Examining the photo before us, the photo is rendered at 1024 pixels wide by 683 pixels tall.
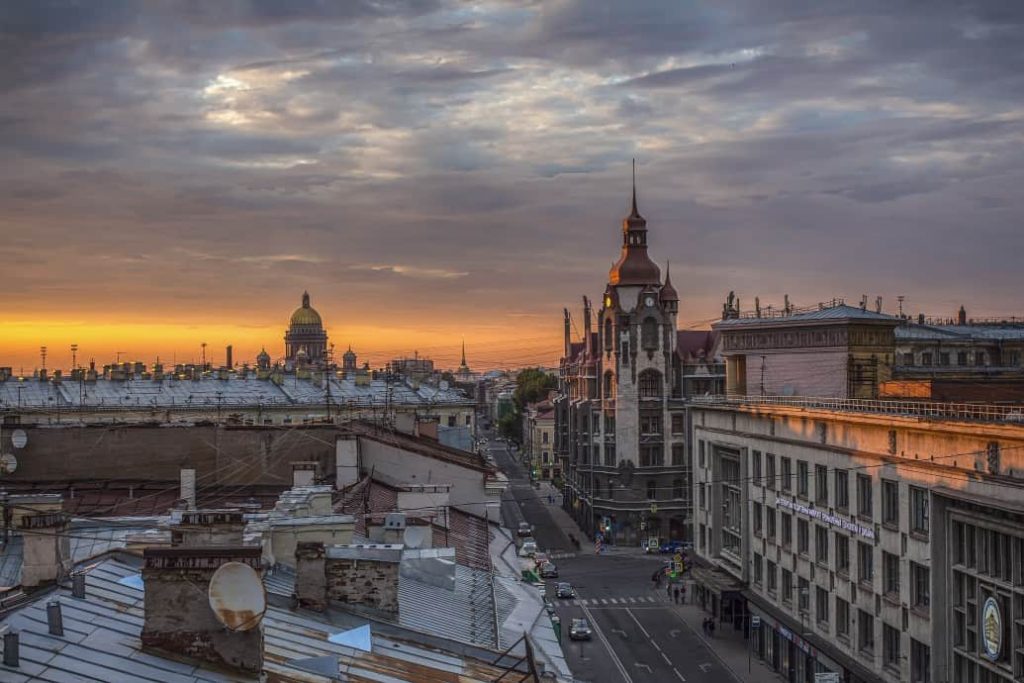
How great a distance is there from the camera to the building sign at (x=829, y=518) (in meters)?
47.6

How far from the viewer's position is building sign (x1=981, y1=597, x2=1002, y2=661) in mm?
37062

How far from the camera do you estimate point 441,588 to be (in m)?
29.2

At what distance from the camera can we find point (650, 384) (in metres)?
102

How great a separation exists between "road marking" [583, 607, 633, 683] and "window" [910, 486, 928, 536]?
18.4 meters

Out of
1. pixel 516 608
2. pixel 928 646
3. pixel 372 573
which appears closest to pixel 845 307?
pixel 928 646

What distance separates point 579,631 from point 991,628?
96.1 feet

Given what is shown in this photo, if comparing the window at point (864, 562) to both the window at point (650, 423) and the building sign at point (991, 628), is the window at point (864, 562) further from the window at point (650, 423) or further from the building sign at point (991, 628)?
the window at point (650, 423)

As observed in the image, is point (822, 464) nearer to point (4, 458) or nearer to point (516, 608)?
point (516, 608)

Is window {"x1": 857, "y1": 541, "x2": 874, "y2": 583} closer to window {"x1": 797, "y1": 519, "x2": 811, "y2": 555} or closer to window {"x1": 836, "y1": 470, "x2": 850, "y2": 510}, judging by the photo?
window {"x1": 836, "y1": 470, "x2": 850, "y2": 510}

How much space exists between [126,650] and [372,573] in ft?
23.8

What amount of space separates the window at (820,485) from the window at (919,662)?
30.7ft

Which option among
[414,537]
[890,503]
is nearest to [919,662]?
[890,503]

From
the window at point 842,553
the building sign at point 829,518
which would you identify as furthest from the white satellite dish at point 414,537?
the window at point 842,553

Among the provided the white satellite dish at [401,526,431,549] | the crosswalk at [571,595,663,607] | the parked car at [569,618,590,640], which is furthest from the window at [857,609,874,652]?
the crosswalk at [571,595,663,607]
